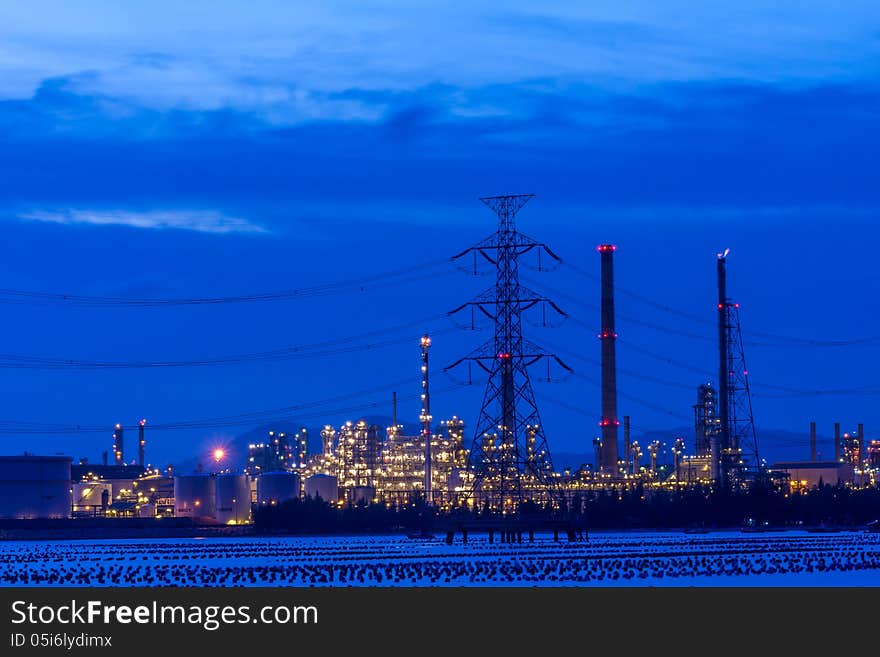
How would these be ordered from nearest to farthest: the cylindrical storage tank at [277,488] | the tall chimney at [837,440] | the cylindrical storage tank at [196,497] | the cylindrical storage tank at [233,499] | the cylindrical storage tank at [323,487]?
the cylindrical storage tank at [233,499], the cylindrical storage tank at [277,488], the cylindrical storage tank at [196,497], the cylindrical storage tank at [323,487], the tall chimney at [837,440]

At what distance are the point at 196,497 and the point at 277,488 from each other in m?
6.62

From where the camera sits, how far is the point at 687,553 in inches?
2606

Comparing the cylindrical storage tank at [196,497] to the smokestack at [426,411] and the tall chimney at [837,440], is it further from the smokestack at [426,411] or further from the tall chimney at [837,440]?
the tall chimney at [837,440]

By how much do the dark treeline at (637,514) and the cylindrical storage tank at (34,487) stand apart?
17059mm

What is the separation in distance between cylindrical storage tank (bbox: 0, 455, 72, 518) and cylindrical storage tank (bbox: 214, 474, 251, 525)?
11033 millimetres

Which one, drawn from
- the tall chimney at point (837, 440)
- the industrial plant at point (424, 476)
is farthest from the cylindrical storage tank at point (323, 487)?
the tall chimney at point (837, 440)

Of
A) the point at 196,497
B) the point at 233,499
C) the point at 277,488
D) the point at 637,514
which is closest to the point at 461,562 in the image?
the point at 637,514

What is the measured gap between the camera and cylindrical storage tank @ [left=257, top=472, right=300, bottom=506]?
121 metres

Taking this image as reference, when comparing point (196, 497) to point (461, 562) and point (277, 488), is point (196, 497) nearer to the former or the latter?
point (277, 488)

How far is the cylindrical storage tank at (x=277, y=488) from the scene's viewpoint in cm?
12078

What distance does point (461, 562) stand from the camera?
201ft

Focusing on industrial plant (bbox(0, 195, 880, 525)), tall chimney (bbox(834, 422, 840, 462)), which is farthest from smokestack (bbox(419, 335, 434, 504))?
tall chimney (bbox(834, 422, 840, 462))
